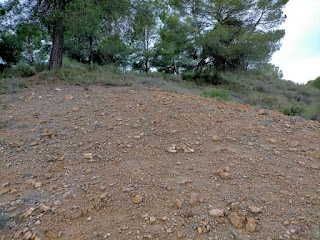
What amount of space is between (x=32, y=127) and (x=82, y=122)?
0.67m

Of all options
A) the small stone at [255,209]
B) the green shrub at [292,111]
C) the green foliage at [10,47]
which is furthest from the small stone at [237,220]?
the green foliage at [10,47]

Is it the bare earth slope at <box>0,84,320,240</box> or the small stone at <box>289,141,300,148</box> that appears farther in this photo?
the small stone at <box>289,141,300,148</box>

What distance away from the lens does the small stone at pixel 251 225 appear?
1810 millimetres

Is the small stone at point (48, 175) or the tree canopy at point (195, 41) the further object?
the tree canopy at point (195, 41)

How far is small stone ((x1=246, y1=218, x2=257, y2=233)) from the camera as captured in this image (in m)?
1.81

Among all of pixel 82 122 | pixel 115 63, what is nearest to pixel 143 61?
pixel 115 63

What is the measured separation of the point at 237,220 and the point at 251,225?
0.32ft

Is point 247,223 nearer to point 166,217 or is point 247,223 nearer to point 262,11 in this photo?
point 166,217

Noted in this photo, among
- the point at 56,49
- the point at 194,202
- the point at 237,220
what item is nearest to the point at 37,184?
the point at 194,202

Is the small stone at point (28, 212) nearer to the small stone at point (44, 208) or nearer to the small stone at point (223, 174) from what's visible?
the small stone at point (44, 208)

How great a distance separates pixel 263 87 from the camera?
12484 mm

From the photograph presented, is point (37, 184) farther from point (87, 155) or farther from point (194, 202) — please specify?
point (194, 202)

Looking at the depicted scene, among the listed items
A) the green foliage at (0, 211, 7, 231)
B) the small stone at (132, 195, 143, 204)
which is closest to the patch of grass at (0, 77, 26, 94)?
the green foliage at (0, 211, 7, 231)

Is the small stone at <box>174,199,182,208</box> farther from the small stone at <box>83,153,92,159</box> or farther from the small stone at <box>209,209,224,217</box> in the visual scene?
the small stone at <box>83,153,92,159</box>
